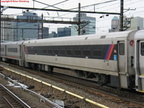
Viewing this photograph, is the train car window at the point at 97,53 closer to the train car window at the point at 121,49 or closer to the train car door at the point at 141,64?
the train car window at the point at 121,49

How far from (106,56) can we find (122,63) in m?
1.35

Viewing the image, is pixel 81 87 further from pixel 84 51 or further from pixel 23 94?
pixel 23 94

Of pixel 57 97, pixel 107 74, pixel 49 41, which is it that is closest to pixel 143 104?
pixel 107 74

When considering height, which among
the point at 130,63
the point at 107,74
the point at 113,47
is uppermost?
the point at 113,47

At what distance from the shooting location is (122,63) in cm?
1021

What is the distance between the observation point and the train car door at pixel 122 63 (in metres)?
9.99

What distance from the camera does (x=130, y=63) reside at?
32.2 feet

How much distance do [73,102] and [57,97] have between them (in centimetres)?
136

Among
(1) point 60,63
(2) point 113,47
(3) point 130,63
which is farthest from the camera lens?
(1) point 60,63

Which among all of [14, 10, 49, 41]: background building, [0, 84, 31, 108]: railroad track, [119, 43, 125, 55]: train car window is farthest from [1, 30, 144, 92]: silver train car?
[14, 10, 49, 41]: background building

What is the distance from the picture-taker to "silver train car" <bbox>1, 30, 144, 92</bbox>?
9.48 meters

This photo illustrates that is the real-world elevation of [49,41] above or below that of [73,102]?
above

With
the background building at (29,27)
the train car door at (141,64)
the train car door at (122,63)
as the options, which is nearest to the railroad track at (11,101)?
the train car door at (122,63)

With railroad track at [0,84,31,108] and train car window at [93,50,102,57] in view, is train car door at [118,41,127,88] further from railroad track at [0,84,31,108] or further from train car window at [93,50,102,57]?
railroad track at [0,84,31,108]
